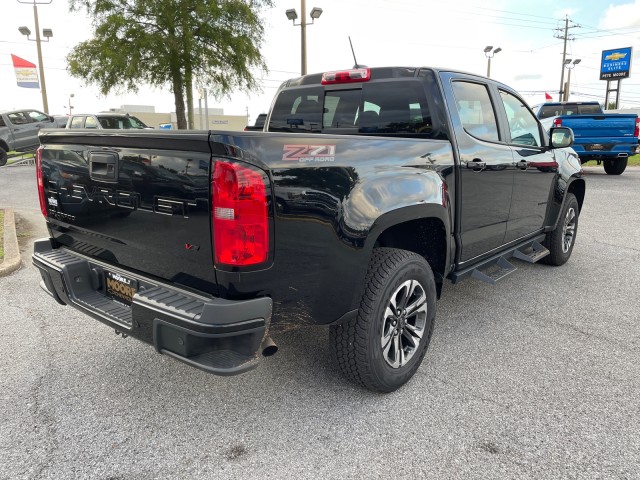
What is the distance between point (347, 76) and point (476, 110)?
3.27 ft

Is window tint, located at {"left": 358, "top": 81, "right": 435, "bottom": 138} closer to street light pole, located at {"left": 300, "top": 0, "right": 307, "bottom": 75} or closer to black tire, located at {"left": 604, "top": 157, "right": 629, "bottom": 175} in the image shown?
black tire, located at {"left": 604, "top": 157, "right": 629, "bottom": 175}

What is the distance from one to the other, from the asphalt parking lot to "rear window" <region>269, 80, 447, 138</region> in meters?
1.55

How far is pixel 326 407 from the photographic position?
267 centimetres

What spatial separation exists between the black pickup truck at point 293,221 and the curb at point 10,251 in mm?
2359

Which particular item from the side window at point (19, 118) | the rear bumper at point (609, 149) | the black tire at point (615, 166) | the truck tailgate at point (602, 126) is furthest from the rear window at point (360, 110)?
the side window at point (19, 118)

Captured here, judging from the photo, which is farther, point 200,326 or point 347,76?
point 347,76

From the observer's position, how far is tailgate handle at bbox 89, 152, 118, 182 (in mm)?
2398

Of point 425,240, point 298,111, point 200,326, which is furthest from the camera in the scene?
point 298,111

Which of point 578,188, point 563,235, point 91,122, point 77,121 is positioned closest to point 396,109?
point 563,235

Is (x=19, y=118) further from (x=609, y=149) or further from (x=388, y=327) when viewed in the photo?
(x=388, y=327)

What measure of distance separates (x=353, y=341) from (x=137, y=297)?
1112 mm

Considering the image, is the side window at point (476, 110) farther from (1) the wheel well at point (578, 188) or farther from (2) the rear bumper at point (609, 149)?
(2) the rear bumper at point (609, 149)

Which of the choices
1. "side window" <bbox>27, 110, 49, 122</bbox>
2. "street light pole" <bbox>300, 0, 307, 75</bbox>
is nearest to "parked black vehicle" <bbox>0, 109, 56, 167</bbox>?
"side window" <bbox>27, 110, 49, 122</bbox>

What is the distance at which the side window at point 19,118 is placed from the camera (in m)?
17.5
